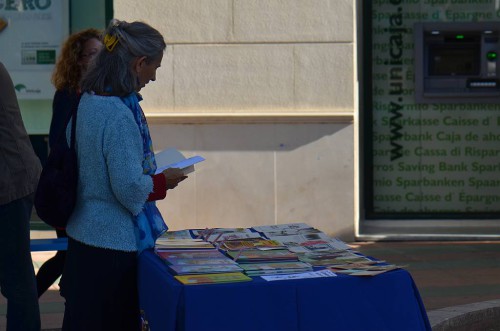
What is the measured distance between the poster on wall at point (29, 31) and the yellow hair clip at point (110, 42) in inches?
233

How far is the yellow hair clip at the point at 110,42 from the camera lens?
126 inches

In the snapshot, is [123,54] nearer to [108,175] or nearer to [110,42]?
[110,42]

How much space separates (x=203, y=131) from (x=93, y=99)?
5488 millimetres

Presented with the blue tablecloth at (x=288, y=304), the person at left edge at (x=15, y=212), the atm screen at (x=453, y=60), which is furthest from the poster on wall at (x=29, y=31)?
the blue tablecloth at (x=288, y=304)

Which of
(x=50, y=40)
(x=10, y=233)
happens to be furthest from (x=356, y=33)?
(x=10, y=233)

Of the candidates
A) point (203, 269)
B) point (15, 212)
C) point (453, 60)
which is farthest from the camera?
point (453, 60)

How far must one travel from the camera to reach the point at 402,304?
10.0ft

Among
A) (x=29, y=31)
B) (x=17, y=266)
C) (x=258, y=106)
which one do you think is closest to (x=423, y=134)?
(x=258, y=106)

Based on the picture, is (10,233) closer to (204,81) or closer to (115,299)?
(115,299)

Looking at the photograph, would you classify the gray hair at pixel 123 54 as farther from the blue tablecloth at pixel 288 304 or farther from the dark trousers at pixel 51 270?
→ the dark trousers at pixel 51 270

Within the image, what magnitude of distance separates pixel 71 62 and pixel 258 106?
3789 mm

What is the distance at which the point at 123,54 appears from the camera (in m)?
3.20

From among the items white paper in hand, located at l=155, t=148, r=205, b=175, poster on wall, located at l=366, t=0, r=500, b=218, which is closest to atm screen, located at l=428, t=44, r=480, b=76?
poster on wall, located at l=366, t=0, r=500, b=218

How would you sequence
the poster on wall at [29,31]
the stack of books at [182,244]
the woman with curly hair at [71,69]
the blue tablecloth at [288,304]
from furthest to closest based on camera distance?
the poster on wall at [29,31], the woman with curly hair at [71,69], the stack of books at [182,244], the blue tablecloth at [288,304]
